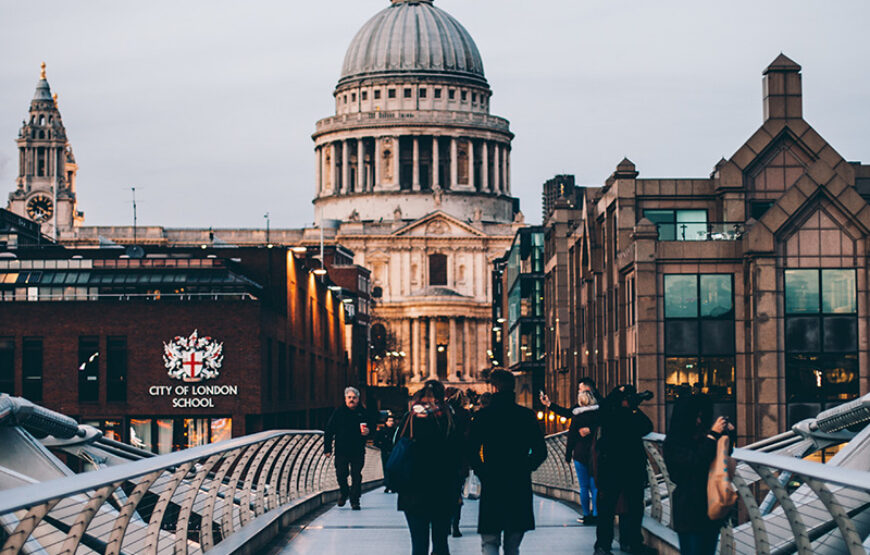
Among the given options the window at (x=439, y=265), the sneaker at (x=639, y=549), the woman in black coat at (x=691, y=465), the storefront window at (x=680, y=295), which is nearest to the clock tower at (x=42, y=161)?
the window at (x=439, y=265)

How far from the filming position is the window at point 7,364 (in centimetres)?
5616

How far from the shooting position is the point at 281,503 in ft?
69.7

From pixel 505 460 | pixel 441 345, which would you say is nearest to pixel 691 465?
pixel 505 460

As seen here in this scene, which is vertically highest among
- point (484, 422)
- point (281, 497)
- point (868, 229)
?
point (868, 229)

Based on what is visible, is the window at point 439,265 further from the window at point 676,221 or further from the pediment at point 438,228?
the window at point 676,221

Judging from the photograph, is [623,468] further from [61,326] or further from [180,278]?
[180,278]

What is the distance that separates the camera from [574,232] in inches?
2633

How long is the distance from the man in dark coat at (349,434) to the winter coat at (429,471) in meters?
6.54

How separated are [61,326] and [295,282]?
12.5 meters

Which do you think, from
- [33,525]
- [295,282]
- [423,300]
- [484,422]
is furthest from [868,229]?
[423,300]

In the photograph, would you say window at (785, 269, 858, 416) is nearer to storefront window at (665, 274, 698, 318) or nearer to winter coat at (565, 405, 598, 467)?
storefront window at (665, 274, 698, 318)

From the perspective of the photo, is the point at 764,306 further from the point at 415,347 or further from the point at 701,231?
the point at 415,347

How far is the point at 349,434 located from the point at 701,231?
95.1ft

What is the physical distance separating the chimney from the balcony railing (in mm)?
4414
